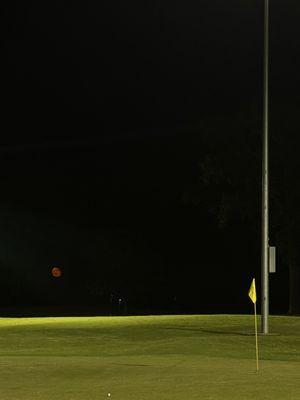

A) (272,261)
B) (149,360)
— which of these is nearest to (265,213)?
(272,261)

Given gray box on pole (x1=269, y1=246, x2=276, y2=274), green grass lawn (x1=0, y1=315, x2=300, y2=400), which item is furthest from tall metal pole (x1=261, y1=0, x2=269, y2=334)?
green grass lawn (x1=0, y1=315, x2=300, y2=400)

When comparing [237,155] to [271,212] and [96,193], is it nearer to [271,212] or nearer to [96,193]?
[271,212]

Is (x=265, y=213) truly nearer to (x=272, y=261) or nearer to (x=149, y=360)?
(x=272, y=261)

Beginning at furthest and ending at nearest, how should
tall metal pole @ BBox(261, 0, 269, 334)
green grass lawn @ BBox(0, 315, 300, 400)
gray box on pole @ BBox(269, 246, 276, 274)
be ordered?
1. tall metal pole @ BBox(261, 0, 269, 334)
2. gray box on pole @ BBox(269, 246, 276, 274)
3. green grass lawn @ BBox(0, 315, 300, 400)

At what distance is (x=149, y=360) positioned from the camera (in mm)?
18203

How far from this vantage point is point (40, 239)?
205ft

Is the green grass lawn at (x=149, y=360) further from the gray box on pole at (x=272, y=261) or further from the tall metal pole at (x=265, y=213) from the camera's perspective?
the gray box on pole at (x=272, y=261)

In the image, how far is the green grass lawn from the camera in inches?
518

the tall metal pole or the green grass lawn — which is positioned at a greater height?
the tall metal pole

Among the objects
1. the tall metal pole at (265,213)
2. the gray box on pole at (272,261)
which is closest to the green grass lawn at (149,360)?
the tall metal pole at (265,213)

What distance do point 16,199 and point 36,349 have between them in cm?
4433

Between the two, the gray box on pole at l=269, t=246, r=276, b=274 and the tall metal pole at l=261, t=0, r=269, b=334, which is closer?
the gray box on pole at l=269, t=246, r=276, b=274

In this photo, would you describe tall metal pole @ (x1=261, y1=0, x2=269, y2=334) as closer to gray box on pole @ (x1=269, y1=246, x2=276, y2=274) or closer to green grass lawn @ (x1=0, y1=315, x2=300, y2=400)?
gray box on pole @ (x1=269, y1=246, x2=276, y2=274)

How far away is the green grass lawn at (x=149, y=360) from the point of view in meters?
13.1
